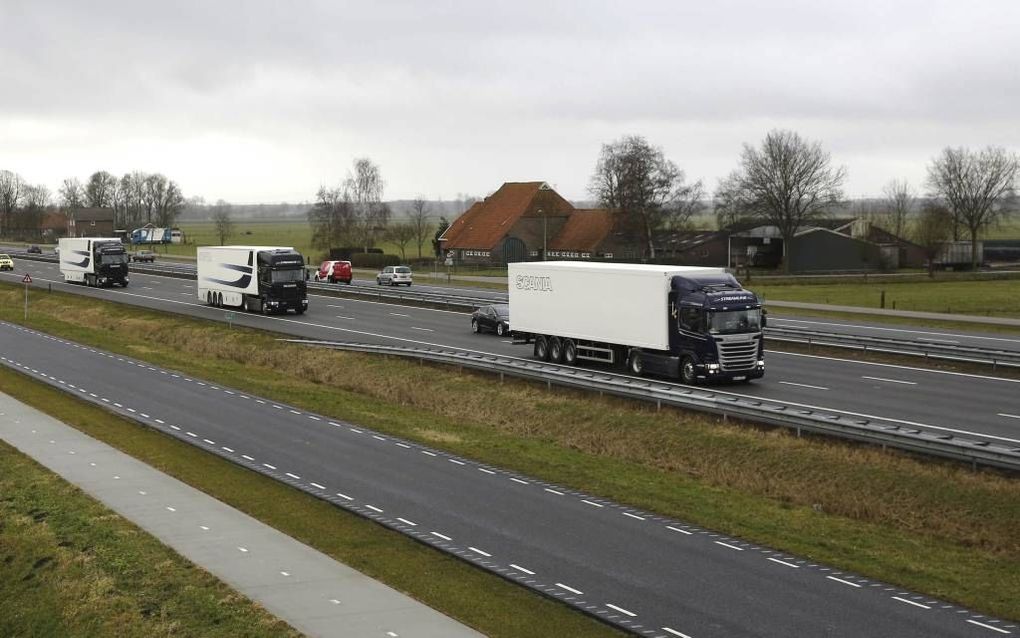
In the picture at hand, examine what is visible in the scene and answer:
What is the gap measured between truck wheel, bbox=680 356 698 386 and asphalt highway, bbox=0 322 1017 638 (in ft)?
35.0

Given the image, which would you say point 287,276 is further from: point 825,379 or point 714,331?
point 825,379

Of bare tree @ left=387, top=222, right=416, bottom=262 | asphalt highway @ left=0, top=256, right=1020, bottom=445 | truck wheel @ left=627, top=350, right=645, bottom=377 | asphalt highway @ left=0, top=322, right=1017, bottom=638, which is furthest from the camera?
bare tree @ left=387, top=222, right=416, bottom=262

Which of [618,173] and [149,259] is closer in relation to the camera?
[618,173]

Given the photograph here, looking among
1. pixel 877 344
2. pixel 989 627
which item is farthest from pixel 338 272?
pixel 989 627

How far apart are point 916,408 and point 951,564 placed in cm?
1334

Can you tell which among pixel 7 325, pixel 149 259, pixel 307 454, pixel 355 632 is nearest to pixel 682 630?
pixel 355 632

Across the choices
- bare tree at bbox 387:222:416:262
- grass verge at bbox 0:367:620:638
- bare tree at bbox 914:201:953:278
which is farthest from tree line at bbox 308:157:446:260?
grass verge at bbox 0:367:620:638

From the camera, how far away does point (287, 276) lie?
213ft

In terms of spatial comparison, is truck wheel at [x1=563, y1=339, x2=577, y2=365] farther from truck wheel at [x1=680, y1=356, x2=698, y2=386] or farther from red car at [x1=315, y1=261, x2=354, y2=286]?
red car at [x1=315, y1=261, x2=354, y2=286]

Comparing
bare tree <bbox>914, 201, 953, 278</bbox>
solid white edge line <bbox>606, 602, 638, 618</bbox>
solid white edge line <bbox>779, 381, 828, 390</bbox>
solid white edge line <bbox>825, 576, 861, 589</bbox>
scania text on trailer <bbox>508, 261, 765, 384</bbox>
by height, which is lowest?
solid white edge line <bbox>825, 576, 861, 589</bbox>

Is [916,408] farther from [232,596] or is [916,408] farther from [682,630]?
[232,596]

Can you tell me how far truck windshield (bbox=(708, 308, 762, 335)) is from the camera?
36.1 m

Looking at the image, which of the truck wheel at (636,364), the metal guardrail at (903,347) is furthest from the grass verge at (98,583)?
the metal guardrail at (903,347)

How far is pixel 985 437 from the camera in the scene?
1078 inches
